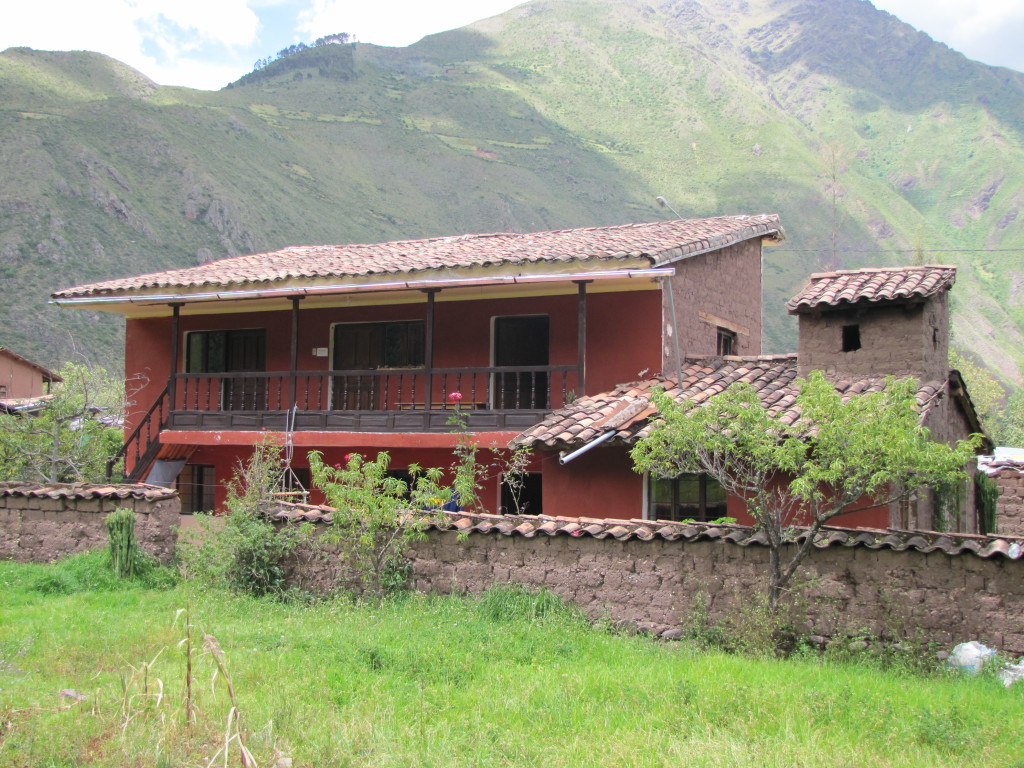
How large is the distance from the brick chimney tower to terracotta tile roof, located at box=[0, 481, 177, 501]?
8.21 m

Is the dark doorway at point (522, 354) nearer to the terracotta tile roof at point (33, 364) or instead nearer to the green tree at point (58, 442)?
the green tree at point (58, 442)

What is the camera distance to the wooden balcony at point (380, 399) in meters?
14.6

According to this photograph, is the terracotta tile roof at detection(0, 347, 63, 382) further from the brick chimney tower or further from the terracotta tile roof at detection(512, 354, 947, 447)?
the brick chimney tower

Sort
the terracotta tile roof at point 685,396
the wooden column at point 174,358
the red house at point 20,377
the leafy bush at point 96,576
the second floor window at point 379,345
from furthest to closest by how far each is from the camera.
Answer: the red house at point 20,377 → the second floor window at point 379,345 → the wooden column at point 174,358 → the terracotta tile roof at point 685,396 → the leafy bush at point 96,576

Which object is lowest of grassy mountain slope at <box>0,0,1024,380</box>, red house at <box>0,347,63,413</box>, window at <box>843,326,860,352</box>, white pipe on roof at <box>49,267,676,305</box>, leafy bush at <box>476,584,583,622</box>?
leafy bush at <box>476,584,583,622</box>

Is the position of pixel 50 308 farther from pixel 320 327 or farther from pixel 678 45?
pixel 678 45

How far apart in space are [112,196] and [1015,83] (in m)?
93.6

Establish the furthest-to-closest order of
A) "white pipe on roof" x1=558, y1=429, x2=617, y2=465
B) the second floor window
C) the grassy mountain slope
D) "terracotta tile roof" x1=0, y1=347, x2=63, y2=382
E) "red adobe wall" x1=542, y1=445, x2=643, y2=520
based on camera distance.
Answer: the grassy mountain slope
"terracotta tile roof" x1=0, y1=347, x2=63, y2=382
the second floor window
"red adobe wall" x1=542, y1=445, x2=643, y2=520
"white pipe on roof" x1=558, y1=429, x2=617, y2=465

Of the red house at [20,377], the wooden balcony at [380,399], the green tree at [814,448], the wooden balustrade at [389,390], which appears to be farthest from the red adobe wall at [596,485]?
the red house at [20,377]

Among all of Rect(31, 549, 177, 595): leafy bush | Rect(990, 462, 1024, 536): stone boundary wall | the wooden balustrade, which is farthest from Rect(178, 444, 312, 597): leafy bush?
Rect(990, 462, 1024, 536): stone boundary wall

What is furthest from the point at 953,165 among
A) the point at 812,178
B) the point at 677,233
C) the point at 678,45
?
the point at 677,233

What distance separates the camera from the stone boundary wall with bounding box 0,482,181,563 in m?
12.2

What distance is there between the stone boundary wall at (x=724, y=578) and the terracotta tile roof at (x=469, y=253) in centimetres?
485

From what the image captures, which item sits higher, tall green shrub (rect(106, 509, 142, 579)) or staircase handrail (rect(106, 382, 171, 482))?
staircase handrail (rect(106, 382, 171, 482))
